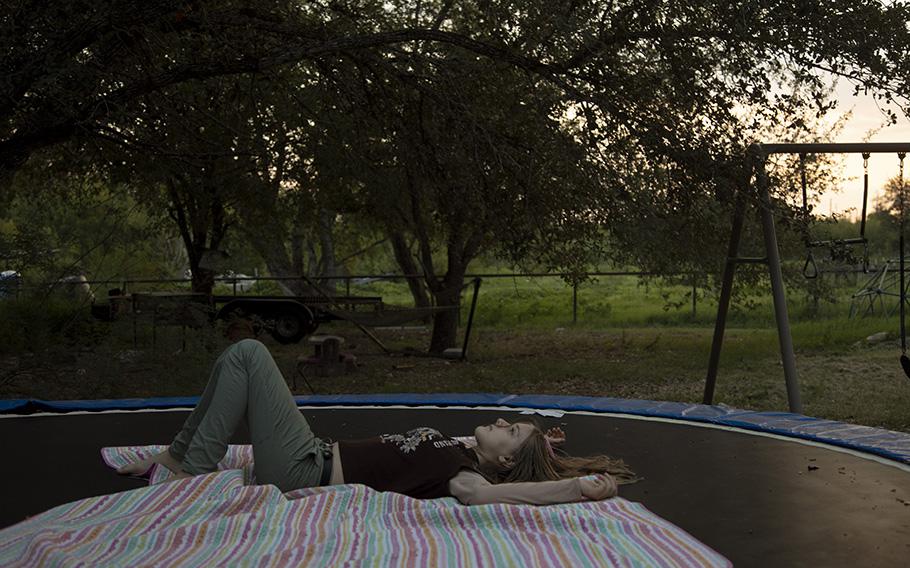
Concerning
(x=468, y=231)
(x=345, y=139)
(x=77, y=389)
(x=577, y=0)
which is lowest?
(x=77, y=389)

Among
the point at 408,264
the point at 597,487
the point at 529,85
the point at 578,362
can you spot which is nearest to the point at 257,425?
the point at 597,487

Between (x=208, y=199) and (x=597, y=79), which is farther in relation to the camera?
(x=208, y=199)

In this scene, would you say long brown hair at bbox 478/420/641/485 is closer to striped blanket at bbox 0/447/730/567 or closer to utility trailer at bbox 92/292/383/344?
striped blanket at bbox 0/447/730/567

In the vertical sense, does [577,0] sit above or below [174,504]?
above

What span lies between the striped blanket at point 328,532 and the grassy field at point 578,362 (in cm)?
344

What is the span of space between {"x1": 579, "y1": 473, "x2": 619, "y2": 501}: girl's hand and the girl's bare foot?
3.15 feet

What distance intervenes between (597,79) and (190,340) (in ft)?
10.6

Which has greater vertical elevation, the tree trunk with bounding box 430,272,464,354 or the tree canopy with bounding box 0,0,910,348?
the tree canopy with bounding box 0,0,910,348

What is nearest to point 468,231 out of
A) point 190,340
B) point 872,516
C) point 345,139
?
point 345,139

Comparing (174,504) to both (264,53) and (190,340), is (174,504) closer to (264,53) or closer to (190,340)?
(264,53)

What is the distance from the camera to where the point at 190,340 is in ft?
19.7

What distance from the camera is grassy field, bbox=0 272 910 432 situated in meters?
5.52

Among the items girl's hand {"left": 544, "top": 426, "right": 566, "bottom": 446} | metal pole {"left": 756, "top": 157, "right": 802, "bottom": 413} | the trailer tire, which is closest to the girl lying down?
girl's hand {"left": 544, "top": 426, "right": 566, "bottom": 446}

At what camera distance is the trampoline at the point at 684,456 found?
2.02 metres
